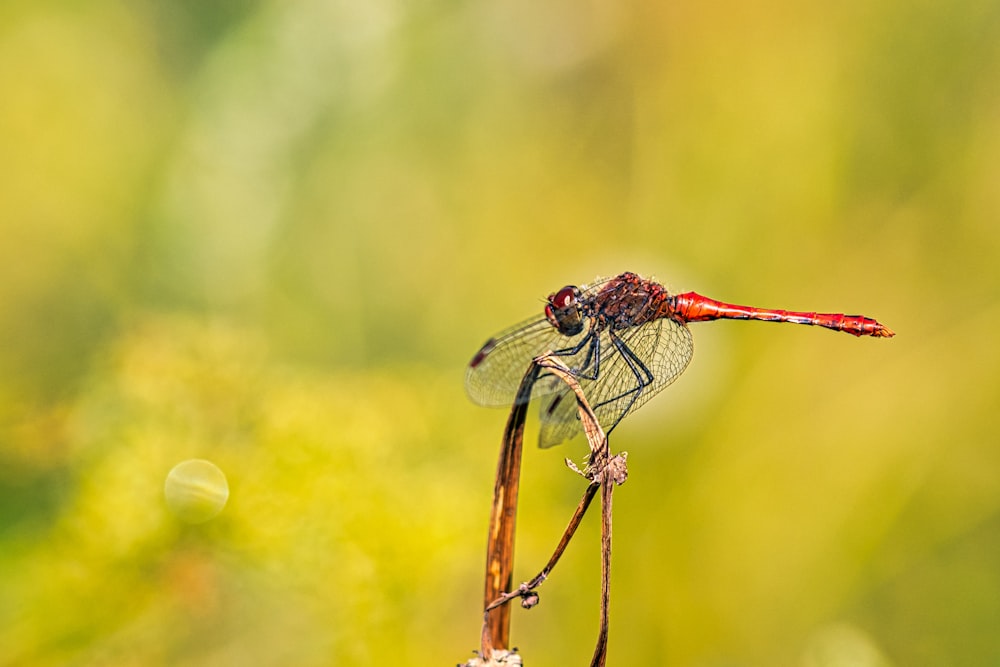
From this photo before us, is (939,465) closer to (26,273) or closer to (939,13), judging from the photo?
(939,13)

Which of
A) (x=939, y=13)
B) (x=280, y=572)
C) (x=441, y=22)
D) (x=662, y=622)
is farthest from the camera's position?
(x=441, y=22)

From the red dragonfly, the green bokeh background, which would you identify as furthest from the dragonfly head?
the green bokeh background

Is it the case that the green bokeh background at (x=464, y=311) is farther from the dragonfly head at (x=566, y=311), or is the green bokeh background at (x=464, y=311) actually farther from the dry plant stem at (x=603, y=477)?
the dry plant stem at (x=603, y=477)

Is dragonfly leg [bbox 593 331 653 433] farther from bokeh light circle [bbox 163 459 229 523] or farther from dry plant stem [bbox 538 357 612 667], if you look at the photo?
bokeh light circle [bbox 163 459 229 523]

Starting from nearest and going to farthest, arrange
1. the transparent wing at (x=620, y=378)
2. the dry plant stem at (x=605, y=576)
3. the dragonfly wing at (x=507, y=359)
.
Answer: the dry plant stem at (x=605, y=576) → the transparent wing at (x=620, y=378) → the dragonfly wing at (x=507, y=359)

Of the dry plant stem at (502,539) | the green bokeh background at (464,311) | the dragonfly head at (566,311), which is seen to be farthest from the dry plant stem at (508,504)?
the green bokeh background at (464,311)

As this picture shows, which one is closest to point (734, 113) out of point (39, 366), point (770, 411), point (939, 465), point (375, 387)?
point (770, 411)

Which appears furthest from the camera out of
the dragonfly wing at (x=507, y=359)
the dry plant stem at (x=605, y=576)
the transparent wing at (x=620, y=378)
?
the dragonfly wing at (x=507, y=359)
